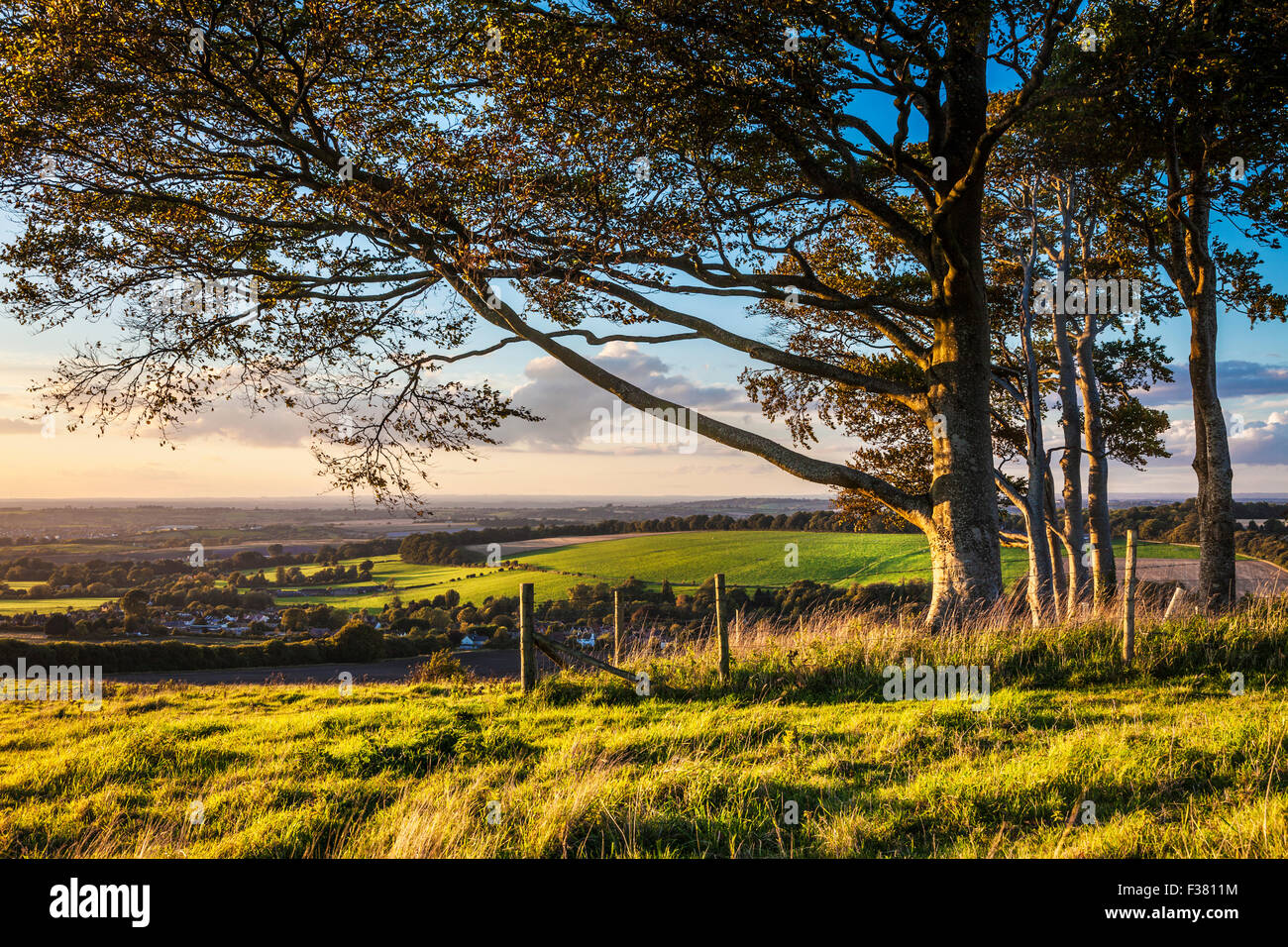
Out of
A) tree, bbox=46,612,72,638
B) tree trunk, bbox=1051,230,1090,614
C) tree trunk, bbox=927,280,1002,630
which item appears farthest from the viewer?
tree, bbox=46,612,72,638

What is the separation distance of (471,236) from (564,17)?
3.58 m

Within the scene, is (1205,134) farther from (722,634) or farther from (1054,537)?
(722,634)

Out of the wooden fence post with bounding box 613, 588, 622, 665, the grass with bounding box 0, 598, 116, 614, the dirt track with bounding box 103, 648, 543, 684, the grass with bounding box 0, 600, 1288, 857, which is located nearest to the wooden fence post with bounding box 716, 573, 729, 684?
the grass with bounding box 0, 600, 1288, 857

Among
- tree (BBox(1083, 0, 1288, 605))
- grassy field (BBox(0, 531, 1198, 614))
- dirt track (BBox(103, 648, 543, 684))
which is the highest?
tree (BBox(1083, 0, 1288, 605))

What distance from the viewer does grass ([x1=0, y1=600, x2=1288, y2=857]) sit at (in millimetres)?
4766

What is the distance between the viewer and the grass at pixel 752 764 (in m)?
4.77

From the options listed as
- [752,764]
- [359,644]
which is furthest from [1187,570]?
[359,644]

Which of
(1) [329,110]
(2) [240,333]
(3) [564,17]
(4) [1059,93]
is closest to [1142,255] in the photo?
(4) [1059,93]

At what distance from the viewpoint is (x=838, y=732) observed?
7.28m

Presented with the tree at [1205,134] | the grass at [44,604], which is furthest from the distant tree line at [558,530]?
the tree at [1205,134]

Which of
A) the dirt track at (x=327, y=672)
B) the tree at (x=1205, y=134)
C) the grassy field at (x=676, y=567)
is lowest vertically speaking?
the dirt track at (x=327, y=672)

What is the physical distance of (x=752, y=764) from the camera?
6.38 m

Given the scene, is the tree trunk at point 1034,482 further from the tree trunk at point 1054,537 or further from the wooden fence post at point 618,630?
the wooden fence post at point 618,630

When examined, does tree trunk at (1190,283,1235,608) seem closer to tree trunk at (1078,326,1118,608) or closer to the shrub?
tree trunk at (1078,326,1118,608)
